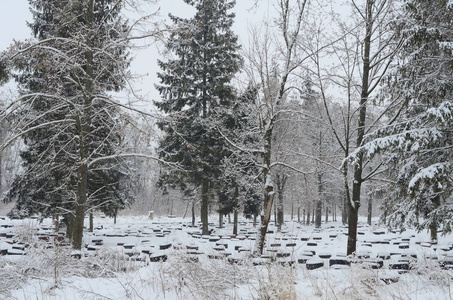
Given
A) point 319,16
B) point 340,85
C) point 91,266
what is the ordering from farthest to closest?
point 319,16
point 340,85
point 91,266

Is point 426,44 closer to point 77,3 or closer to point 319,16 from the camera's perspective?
point 319,16

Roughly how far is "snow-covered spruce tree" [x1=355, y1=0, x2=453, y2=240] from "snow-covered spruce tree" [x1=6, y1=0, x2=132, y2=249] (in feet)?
20.9

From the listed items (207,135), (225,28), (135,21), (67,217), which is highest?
(225,28)

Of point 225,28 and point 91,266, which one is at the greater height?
point 225,28

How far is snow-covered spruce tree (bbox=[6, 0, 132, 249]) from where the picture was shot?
749 centimetres

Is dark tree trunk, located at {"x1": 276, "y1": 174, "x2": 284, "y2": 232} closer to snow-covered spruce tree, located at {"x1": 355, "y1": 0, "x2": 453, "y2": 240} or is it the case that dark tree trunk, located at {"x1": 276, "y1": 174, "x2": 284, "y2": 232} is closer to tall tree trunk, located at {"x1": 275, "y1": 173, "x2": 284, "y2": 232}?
tall tree trunk, located at {"x1": 275, "y1": 173, "x2": 284, "y2": 232}

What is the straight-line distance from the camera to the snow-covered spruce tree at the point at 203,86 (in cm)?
1719

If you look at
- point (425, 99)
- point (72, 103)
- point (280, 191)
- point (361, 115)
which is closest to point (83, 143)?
point (72, 103)

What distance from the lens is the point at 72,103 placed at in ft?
24.1

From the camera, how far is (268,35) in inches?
401

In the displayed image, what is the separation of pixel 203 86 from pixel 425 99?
1196 cm

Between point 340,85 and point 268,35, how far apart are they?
10.1 feet

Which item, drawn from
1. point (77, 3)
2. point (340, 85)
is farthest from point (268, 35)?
point (77, 3)

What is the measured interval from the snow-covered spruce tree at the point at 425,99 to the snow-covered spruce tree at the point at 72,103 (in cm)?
636
